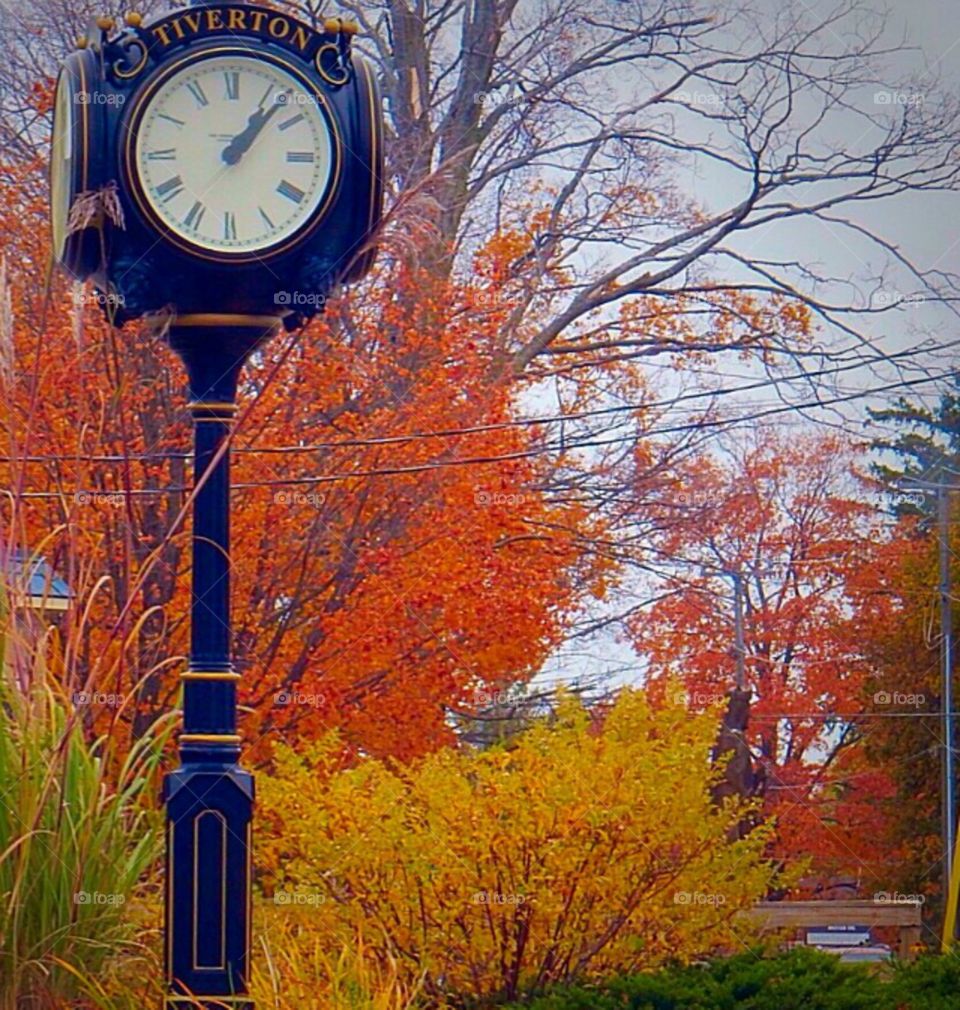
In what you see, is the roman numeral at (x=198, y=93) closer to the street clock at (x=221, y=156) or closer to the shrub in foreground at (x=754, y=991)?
the street clock at (x=221, y=156)

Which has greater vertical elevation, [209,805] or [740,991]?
[209,805]

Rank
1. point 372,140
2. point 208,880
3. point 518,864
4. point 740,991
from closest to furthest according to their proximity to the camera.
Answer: point 208,880, point 372,140, point 740,991, point 518,864

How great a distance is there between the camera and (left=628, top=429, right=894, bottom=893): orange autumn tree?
19047 millimetres

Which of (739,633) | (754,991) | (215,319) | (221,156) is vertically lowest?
(754,991)

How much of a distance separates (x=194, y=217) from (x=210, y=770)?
1.48 metres

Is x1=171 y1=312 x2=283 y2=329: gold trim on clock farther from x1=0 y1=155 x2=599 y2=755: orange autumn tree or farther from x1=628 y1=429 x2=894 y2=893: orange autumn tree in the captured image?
x1=628 y1=429 x2=894 y2=893: orange autumn tree

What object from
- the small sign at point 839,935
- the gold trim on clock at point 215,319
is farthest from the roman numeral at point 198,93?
the small sign at point 839,935

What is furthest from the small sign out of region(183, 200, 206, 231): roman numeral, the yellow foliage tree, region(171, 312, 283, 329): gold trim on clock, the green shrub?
region(183, 200, 206, 231): roman numeral

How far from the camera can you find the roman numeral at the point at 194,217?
479 cm

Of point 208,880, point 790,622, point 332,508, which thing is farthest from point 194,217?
point 790,622

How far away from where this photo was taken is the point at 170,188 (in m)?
4.78

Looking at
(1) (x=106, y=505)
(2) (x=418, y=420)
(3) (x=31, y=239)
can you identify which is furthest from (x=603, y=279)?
(1) (x=106, y=505)

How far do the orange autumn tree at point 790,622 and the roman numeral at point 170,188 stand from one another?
1321 cm

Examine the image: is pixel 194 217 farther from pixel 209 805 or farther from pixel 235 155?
pixel 209 805
